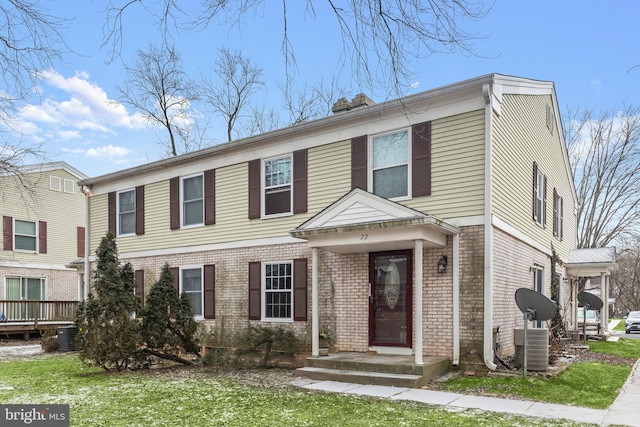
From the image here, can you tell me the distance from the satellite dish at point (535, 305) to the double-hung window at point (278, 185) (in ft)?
18.5

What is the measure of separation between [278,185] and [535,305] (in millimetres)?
6509

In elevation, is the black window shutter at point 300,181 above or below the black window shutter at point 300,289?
above

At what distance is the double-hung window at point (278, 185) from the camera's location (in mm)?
12922

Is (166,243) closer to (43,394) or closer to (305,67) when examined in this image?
(43,394)

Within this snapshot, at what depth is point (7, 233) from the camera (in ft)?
73.9

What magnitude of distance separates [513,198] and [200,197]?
832 centimetres

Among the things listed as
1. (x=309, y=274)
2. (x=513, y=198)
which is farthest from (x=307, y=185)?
(x=513, y=198)

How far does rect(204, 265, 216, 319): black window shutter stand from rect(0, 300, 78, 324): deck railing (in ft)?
28.8

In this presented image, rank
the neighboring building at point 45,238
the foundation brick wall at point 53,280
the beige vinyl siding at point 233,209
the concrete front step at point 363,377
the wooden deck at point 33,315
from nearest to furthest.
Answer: the concrete front step at point 363,377 < the beige vinyl siding at point 233,209 < the wooden deck at point 33,315 < the neighboring building at point 45,238 < the foundation brick wall at point 53,280

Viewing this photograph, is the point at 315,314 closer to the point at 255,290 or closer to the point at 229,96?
the point at 255,290

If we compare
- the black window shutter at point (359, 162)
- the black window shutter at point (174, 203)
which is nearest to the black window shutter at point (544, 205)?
the black window shutter at point (359, 162)

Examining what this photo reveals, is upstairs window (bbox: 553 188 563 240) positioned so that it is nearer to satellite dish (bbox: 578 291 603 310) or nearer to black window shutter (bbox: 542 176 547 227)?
black window shutter (bbox: 542 176 547 227)

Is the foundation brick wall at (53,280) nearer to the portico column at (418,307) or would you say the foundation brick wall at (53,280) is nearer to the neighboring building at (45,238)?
the neighboring building at (45,238)

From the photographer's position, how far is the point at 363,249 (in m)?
11.1
